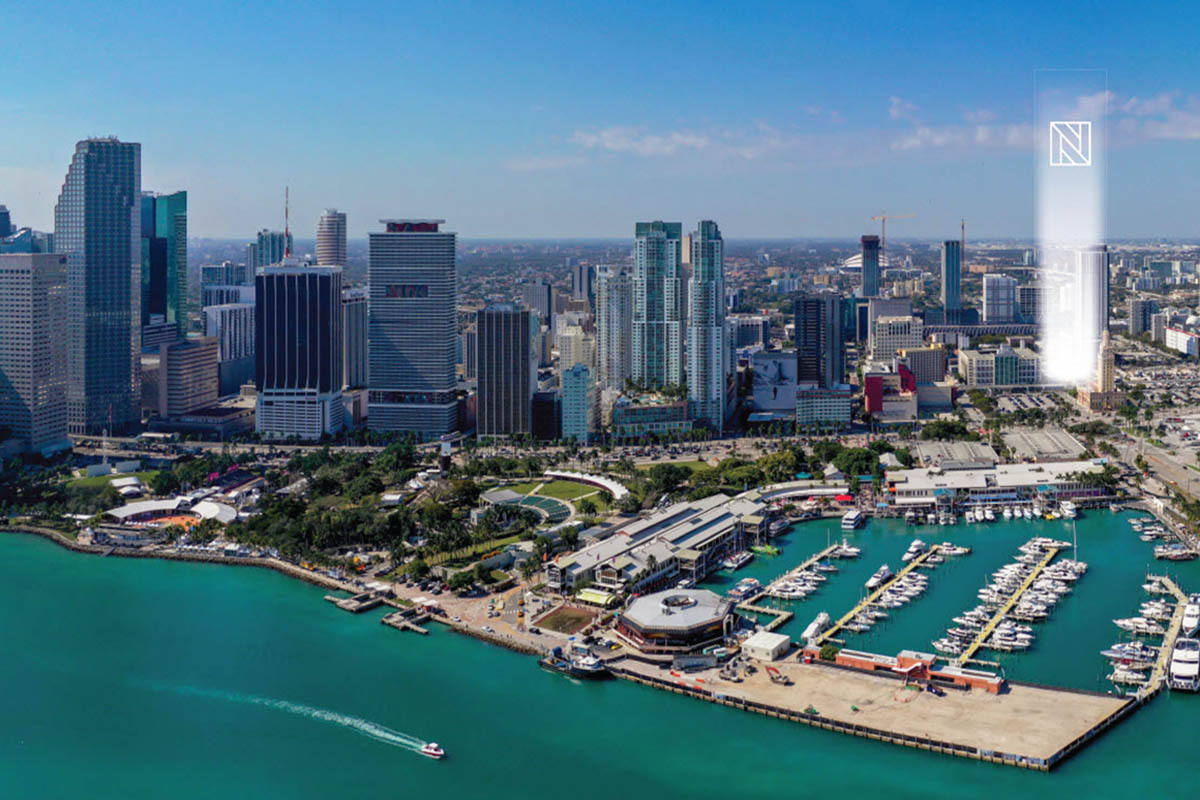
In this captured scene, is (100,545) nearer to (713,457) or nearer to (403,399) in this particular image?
(403,399)

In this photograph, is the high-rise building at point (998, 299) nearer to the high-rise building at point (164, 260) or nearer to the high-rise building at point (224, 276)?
the high-rise building at point (164, 260)

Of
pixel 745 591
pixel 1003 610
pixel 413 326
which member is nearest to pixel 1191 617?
pixel 1003 610

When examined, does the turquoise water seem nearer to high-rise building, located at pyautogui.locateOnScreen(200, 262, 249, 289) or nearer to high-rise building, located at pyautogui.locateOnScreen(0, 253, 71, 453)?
high-rise building, located at pyautogui.locateOnScreen(0, 253, 71, 453)

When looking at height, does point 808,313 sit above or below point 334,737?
above

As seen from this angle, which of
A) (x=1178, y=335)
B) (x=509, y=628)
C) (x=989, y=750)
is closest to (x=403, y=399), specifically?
(x=509, y=628)

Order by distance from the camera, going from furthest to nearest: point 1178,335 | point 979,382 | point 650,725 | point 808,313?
1. point 1178,335
2. point 979,382
3. point 808,313
4. point 650,725

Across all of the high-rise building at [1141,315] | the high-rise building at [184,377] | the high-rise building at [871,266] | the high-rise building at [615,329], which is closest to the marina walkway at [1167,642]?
the high-rise building at [615,329]

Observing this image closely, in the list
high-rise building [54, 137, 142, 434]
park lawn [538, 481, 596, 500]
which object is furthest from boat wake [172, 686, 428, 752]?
high-rise building [54, 137, 142, 434]
